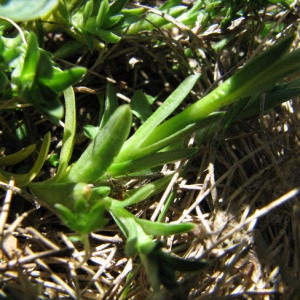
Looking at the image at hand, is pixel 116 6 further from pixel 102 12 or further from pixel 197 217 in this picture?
pixel 197 217

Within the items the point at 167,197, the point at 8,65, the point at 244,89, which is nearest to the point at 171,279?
the point at 167,197

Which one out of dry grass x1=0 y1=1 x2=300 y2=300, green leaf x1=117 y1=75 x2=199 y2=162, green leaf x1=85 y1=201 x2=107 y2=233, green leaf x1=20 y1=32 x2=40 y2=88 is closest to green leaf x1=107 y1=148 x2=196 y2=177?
green leaf x1=117 y1=75 x2=199 y2=162

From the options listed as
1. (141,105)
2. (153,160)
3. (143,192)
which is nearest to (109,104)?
(141,105)

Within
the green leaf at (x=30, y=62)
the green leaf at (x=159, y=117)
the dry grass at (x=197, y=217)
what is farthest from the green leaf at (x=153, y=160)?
the green leaf at (x=30, y=62)

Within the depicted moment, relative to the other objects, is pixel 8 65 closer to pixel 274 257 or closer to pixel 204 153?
pixel 204 153

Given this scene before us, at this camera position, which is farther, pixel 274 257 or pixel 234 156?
pixel 234 156

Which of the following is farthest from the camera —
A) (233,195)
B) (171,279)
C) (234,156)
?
(234,156)
